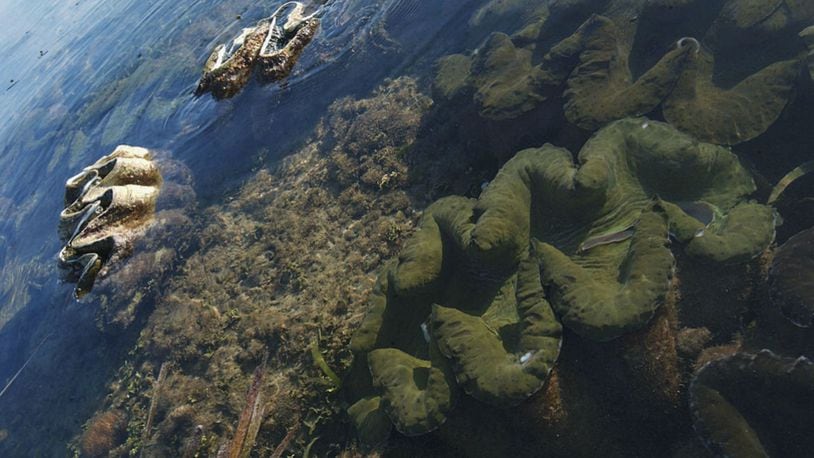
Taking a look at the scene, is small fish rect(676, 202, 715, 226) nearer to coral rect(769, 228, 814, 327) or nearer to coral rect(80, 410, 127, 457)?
coral rect(769, 228, 814, 327)

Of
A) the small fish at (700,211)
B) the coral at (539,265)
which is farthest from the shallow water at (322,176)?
the coral at (539,265)

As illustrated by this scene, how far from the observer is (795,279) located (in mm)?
3404

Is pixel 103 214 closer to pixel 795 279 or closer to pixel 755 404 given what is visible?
pixel 755 404

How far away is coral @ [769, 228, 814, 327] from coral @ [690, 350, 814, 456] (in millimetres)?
385

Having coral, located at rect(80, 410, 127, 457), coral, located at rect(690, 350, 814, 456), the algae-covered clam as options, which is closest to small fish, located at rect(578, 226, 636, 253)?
coral, located at rect(690, 350, 814, 456)

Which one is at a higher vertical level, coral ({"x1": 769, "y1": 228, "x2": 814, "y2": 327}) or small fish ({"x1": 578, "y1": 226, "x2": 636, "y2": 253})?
small fish ({"x1": 578, "y1": 226, "x2": 636, "y2": 253})

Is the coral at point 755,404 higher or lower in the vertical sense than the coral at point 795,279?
lower

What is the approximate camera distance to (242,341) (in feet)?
20.0

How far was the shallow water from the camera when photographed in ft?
12.6

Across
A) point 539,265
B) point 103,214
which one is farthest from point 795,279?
point 103,214

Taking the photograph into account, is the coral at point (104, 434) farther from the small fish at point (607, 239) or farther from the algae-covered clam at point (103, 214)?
the small fish at point (607, 239)

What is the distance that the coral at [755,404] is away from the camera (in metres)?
3.07

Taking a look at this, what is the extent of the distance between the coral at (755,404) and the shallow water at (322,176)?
66mm

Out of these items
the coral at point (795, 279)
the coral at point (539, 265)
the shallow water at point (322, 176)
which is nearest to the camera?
the coral at point (795, 279)
